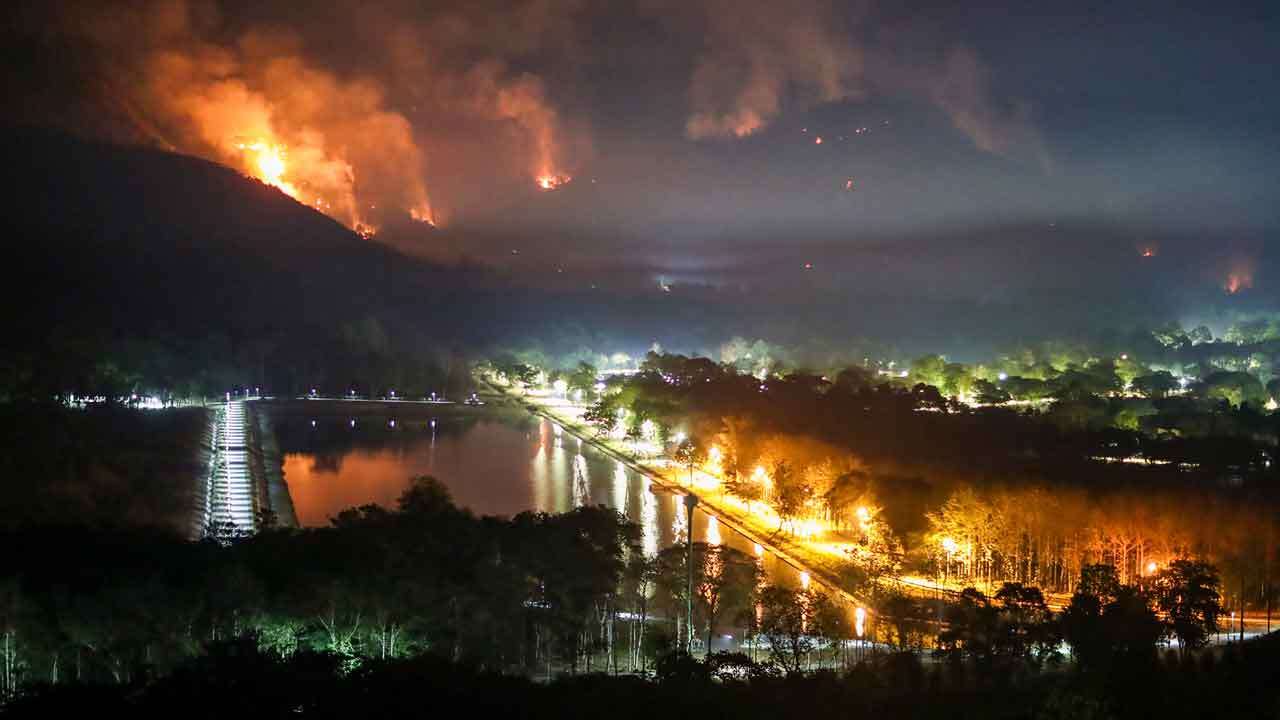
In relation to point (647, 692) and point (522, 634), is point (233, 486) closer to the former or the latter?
point (522, 634)

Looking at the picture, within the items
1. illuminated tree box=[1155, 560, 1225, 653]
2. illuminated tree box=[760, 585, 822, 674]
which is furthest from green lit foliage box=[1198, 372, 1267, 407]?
illuminated tree box=[760, 585, 822, 674]

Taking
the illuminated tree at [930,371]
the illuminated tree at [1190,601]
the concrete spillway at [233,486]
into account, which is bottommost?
the illuminated tree at [1190,601]

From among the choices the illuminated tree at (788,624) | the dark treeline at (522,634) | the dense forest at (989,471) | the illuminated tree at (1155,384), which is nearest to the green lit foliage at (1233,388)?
the dense forest at (989,471)

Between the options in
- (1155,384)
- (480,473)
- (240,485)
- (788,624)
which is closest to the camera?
(788,624)

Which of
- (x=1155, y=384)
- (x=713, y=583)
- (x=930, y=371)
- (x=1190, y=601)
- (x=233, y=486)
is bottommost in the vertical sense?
(x=1190, y=601)

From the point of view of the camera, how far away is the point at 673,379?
181 feet

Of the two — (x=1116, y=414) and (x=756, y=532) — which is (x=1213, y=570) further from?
(x=1116, y=414)

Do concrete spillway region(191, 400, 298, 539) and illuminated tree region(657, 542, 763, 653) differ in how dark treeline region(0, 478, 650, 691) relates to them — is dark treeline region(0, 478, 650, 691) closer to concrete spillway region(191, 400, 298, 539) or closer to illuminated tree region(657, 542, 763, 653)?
illuminated tree region(657, 542, 763, 653)

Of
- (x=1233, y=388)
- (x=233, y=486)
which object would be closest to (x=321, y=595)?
(x=233, y=486)

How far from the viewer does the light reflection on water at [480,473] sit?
22.4 meters

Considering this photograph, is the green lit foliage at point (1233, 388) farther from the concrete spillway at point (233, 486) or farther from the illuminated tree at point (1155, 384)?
the concrete spillway at point (233, 486)

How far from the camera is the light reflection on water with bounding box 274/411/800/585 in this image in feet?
73.6

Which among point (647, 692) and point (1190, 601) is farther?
point (1190, 601)

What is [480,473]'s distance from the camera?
28125mm
